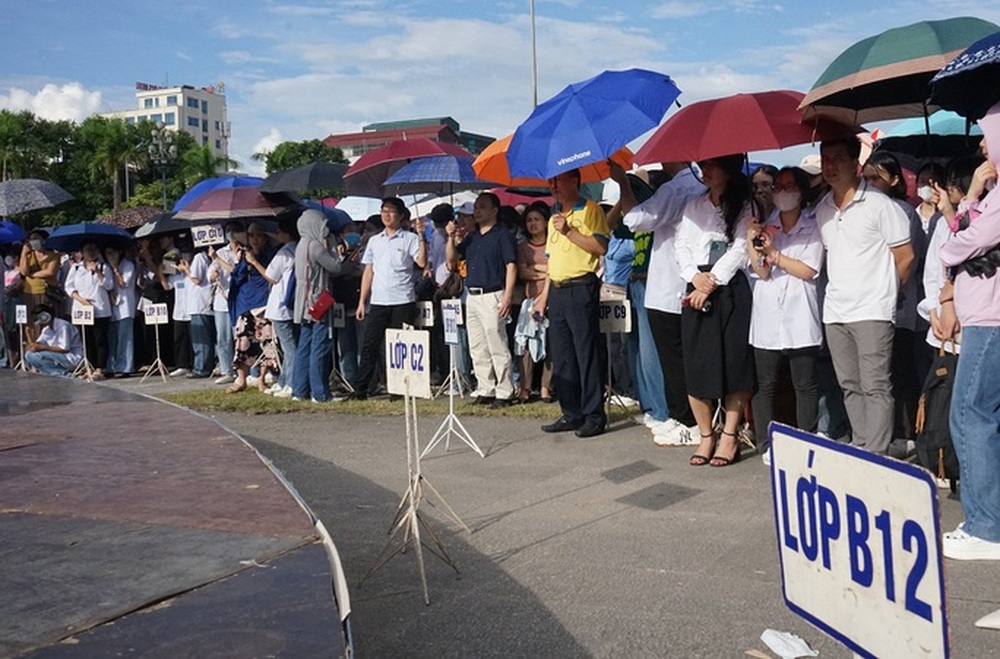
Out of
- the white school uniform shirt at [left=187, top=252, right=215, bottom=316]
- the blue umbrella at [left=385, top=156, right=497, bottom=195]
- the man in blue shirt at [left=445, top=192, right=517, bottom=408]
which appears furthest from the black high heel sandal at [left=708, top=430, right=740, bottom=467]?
the white school uniform shirt at [left=187, top=252, right=215, bottom=316]

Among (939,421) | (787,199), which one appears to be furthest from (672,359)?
(939,421)

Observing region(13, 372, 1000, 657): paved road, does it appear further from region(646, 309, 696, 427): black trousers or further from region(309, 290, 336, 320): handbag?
region(309, 290, 336, 320): handbag

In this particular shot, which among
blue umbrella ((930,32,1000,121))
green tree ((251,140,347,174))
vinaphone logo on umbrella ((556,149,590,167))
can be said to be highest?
green tree ((251,140,347,174))

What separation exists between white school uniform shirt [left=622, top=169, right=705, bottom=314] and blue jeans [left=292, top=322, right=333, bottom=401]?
4.27 metres

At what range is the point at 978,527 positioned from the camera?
4.57 meters

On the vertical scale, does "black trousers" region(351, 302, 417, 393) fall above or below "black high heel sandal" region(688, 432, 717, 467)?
above

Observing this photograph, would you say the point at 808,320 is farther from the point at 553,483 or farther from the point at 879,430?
the point at 553,483

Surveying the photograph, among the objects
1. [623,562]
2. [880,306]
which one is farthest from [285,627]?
[880,306]

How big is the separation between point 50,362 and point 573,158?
10.1m

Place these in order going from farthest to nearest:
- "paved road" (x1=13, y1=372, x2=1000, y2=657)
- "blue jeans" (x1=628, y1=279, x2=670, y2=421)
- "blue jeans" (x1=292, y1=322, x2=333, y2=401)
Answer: "blue jeans" (x1=292, y1=322, x2=333, y2=401)
"blue jeans" (x1=628, y1=279, x2=670, y2=421)
"paved road" (x1=13, y1=372, x2=1000, y2=657)

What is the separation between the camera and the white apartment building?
529 ft

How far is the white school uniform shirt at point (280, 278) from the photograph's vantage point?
10.8 meters

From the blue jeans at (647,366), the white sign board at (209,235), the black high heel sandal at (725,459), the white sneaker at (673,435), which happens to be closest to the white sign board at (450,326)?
the blue jeans at (647,366)

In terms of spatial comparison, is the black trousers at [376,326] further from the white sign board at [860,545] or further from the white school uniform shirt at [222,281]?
the white sign board at [860,545]
